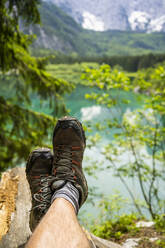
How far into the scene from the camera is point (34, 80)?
9.90 feet

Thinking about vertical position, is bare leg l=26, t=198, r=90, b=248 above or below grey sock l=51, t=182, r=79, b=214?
above

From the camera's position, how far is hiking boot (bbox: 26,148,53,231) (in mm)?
1374

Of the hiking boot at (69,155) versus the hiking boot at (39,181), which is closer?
the hiking boot at (39,181)

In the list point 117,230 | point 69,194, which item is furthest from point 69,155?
point 117,230

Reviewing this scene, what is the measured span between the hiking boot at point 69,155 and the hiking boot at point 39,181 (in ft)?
0.28

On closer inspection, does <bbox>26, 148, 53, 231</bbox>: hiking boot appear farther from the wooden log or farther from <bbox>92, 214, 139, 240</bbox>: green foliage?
<bbox>92, 214, 139, 240</bbox>: green foliage

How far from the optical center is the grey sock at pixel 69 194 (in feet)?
4.24

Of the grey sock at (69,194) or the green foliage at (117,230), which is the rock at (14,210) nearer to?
the grey sock at (69,194)

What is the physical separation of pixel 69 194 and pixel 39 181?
367 millimetres

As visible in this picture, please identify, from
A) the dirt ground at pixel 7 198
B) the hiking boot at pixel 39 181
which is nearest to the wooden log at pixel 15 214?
the dirt ground at pixel 7 198

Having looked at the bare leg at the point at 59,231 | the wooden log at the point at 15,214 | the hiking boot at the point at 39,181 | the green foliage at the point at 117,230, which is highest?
the bare leg at the point at 59,231

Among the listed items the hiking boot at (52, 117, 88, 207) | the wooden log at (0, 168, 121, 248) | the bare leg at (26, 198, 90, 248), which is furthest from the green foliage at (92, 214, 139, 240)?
the bare leg at (26, 198, 90, 248)

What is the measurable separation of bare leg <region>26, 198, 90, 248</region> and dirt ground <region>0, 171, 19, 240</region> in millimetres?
489

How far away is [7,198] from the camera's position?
175 cm
